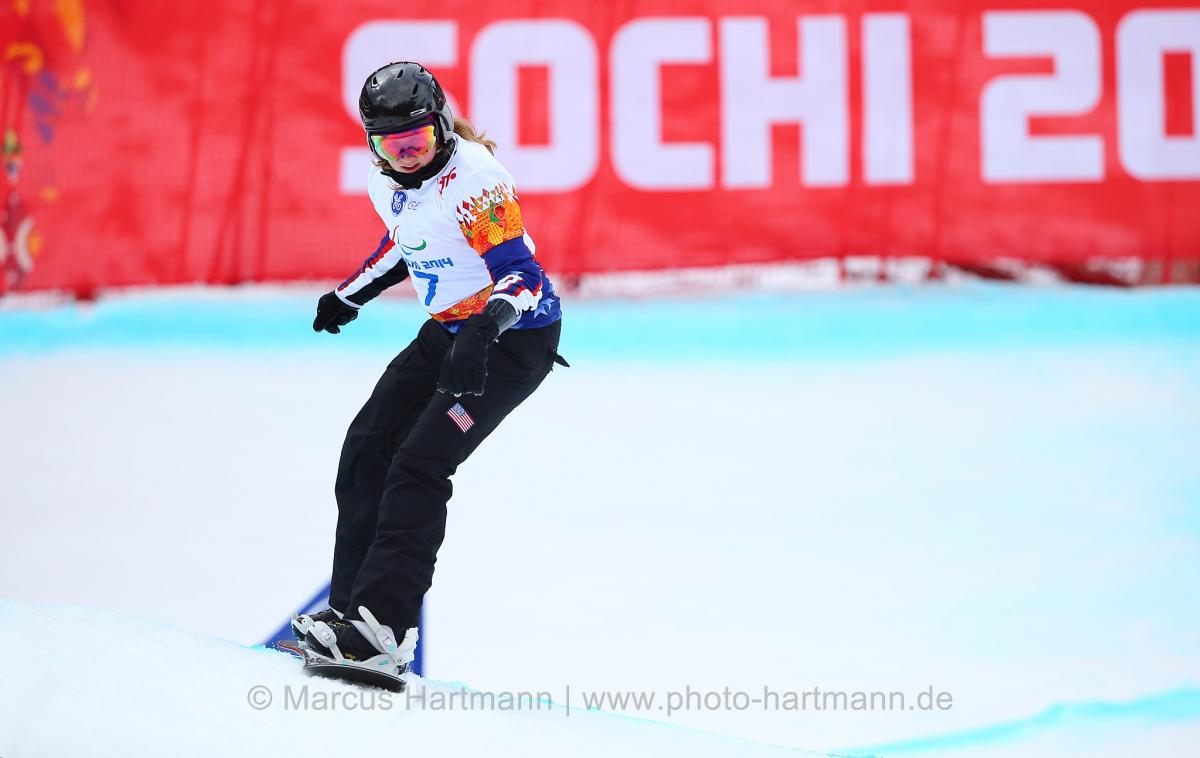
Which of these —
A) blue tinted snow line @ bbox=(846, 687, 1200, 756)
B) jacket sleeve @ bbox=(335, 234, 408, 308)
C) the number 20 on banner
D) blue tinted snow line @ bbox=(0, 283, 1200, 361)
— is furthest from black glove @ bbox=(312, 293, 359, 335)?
the number 20 on banner

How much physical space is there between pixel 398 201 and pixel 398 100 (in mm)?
255

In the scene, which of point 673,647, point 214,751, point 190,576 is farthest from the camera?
point 190,576

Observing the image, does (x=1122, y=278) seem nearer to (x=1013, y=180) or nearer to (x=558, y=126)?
(x=1013, y=180)

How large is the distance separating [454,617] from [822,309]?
10.5ft

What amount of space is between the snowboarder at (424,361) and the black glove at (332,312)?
208 millimetres

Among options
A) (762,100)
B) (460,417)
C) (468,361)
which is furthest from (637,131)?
(468,361)

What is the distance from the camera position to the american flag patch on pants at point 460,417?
→ 2549 mm

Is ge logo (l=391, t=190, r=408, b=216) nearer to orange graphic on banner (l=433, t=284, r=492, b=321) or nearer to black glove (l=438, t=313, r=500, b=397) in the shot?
orange graphic on banner (l=433, t=284, r=492, b=321)

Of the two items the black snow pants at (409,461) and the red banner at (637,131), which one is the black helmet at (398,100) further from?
the red banner at (637,131)

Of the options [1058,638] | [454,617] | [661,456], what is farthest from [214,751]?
[661,456]

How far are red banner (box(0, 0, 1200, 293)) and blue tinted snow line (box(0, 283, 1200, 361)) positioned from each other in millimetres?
300

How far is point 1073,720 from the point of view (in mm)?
2951

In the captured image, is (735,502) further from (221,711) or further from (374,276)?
(221,711)

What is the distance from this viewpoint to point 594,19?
6496 mm
